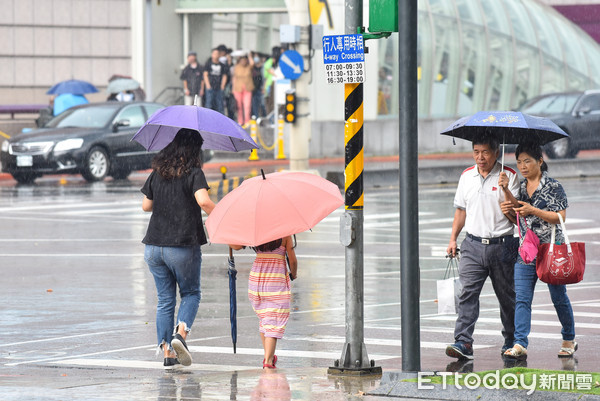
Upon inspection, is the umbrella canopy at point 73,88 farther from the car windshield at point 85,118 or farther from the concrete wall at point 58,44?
the concrete wall at point 58,44

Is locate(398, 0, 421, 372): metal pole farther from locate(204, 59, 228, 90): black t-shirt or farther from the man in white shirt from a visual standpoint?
locate(204, 59, 228, 90): black t-shirt

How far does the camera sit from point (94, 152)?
28.5m

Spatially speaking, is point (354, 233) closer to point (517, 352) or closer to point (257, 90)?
point (517, 352)

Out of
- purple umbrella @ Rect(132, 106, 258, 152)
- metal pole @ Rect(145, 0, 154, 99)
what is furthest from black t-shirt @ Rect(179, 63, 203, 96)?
purple umbrella @ Rect(132, 106, 258, 152)

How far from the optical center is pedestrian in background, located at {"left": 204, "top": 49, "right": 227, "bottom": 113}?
3441cm

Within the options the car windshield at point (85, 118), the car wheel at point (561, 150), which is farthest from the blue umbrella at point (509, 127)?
the car wheel at point (561, 150)

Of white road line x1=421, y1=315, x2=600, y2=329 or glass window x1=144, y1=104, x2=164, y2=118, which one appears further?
glass window x1=144, y1=104, x2=164, y2=118

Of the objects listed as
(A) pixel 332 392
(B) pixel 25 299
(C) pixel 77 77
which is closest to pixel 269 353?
(A) pixel 332 392

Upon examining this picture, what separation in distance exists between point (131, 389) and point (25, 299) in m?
5.00

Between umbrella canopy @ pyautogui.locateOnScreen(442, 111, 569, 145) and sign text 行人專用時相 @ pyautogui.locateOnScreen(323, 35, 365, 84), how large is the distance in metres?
1.14

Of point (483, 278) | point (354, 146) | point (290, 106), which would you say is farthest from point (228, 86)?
point (354, 146)

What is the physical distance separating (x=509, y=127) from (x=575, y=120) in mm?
26261

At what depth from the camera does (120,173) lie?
1164 inches

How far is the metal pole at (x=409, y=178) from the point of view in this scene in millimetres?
8141
